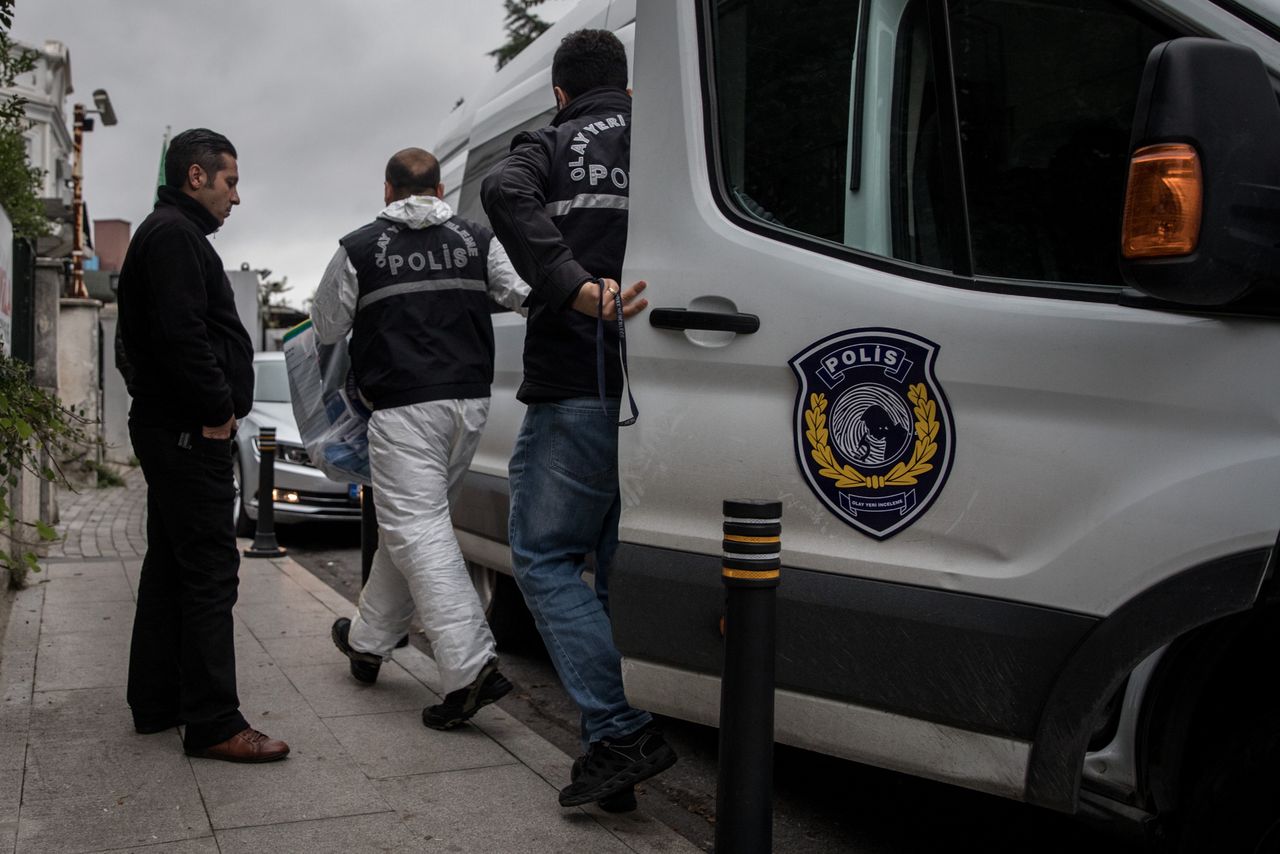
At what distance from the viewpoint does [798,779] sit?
428 cm

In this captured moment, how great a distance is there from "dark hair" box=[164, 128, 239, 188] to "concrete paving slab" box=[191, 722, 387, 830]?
1.85m

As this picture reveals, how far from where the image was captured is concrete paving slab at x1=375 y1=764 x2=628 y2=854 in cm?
339

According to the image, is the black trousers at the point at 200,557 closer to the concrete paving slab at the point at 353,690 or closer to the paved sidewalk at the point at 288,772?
the paved sidewalk at the point at 288,772

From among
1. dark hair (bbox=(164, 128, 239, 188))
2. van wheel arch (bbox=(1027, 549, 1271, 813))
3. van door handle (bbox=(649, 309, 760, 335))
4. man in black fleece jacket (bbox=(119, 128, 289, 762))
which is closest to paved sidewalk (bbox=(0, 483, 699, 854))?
man in black fleece jacket (bbox=(119, 128, 289, 762))

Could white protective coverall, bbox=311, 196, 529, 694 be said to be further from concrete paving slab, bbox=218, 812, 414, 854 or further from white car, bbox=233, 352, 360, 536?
white car, bbox=233, 352, 360, 536

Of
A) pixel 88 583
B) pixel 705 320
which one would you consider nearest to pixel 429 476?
pixel 705 320

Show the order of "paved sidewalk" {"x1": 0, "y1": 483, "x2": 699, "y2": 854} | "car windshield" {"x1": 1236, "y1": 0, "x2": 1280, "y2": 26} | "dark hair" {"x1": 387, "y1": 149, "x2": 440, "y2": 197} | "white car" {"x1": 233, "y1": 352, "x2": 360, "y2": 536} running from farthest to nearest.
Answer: "white car" {"x1": 233, "y1": 352, "x2": 360, "y2": 536}
"dark hair" {"x1": 387, "y1": 149, "x2": 440, "y2": 197}
"paved sidewalk" {"x1": 0, "y1": 483, "x2": 699, "y2": 854}
"car windshield" {"x1": 1236, "y1": 0, "x2": 1280, "y2": 26}

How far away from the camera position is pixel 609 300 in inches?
129

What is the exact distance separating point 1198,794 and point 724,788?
2.98ft

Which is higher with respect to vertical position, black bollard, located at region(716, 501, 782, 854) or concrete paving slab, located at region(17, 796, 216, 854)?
black bollard, located at region(716, 501, 782, 854)

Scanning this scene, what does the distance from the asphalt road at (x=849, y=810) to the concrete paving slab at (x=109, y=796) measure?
1284 millimetres

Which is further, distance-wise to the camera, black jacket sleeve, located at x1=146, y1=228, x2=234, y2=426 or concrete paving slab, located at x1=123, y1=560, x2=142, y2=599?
concrete paving slab, located at x1=123, y1=560, x2=142, y2=599

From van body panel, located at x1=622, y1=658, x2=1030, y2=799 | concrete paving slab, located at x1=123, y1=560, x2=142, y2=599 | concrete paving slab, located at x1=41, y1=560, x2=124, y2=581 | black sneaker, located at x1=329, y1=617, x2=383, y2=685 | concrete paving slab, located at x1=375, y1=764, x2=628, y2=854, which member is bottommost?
concrete paving slab, located at x1=375, y1=764, x2=628, y2=854

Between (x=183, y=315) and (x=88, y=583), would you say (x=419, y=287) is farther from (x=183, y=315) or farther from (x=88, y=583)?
(x=88, y=583)
